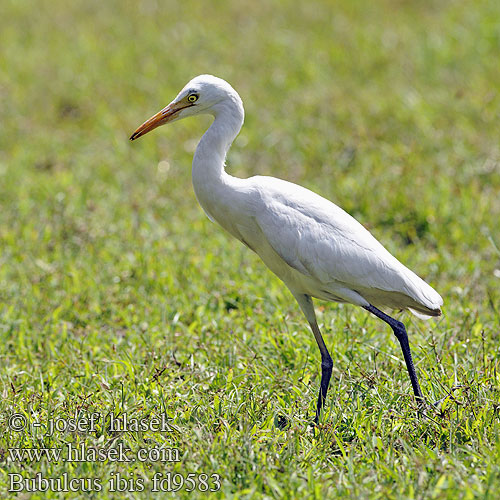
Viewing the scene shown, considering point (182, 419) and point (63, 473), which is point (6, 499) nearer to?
point (63, 473)

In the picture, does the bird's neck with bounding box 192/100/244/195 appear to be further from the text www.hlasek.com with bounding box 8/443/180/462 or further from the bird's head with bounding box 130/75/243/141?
the text www.hlasek.com with bounding box 8/443/180/462

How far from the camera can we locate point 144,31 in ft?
33.9

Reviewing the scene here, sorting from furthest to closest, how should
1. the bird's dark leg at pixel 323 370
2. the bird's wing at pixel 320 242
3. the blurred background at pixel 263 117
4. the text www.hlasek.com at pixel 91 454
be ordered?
the blurred background at pixel 263 117 < the bird's dark leg at pixel 323 370 < the bird's wing at pixel 320 242 < the text www.hlasek.com at pixel 91 454

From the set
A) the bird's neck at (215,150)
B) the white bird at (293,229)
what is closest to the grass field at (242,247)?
the white bird at (293,229)

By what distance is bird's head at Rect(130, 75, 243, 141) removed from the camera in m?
3.65

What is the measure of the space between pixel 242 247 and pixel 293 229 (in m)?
2.16

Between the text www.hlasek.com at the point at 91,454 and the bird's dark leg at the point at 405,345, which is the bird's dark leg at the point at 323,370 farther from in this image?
the text www.hlasek.com at the point at 91,454

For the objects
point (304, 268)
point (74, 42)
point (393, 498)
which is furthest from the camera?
point (74, 42)

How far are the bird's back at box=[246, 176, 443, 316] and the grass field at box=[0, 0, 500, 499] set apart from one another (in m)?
0.44

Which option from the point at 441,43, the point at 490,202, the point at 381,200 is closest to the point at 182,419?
the point at 381,200

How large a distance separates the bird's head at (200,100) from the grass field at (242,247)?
1.33 meters

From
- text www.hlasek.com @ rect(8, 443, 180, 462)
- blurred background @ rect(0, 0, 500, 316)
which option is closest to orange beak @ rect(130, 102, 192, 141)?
text www.hlasek.com @ rect(8, 443, 180, 462)

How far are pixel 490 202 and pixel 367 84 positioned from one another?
9.95ft

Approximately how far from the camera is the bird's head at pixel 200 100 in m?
3.65
